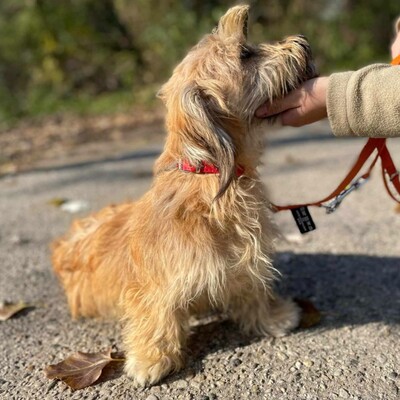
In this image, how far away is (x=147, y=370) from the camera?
248cm

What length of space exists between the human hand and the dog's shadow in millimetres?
1202

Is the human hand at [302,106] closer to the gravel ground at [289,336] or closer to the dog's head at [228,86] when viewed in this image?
the dog's head at [228,86]

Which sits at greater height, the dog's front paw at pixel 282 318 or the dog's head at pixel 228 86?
the dog's head at pixel 228 86

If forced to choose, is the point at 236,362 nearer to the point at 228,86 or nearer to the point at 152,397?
the point at 152,397

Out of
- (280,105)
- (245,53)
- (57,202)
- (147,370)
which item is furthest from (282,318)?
(57,202)

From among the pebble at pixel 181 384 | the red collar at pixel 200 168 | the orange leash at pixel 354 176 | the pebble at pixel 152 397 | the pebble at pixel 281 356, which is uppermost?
the red collar at pixel 200 168

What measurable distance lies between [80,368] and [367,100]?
6.29 ft

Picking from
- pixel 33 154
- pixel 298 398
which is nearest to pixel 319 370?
pixel 298 398

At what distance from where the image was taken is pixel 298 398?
2275mm

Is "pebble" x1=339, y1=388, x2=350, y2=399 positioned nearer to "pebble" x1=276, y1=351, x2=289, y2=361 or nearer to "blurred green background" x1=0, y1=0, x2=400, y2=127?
"pebble" x1=276, y1=351, x2=289, y2=361

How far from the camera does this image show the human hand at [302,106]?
95.7 inches

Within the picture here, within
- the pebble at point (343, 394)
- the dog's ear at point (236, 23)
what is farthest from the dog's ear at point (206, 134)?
the pebble at point (343, 394)

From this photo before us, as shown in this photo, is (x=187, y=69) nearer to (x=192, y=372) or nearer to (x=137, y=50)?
(x=192, y=372)

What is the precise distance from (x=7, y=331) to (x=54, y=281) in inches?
27.8
